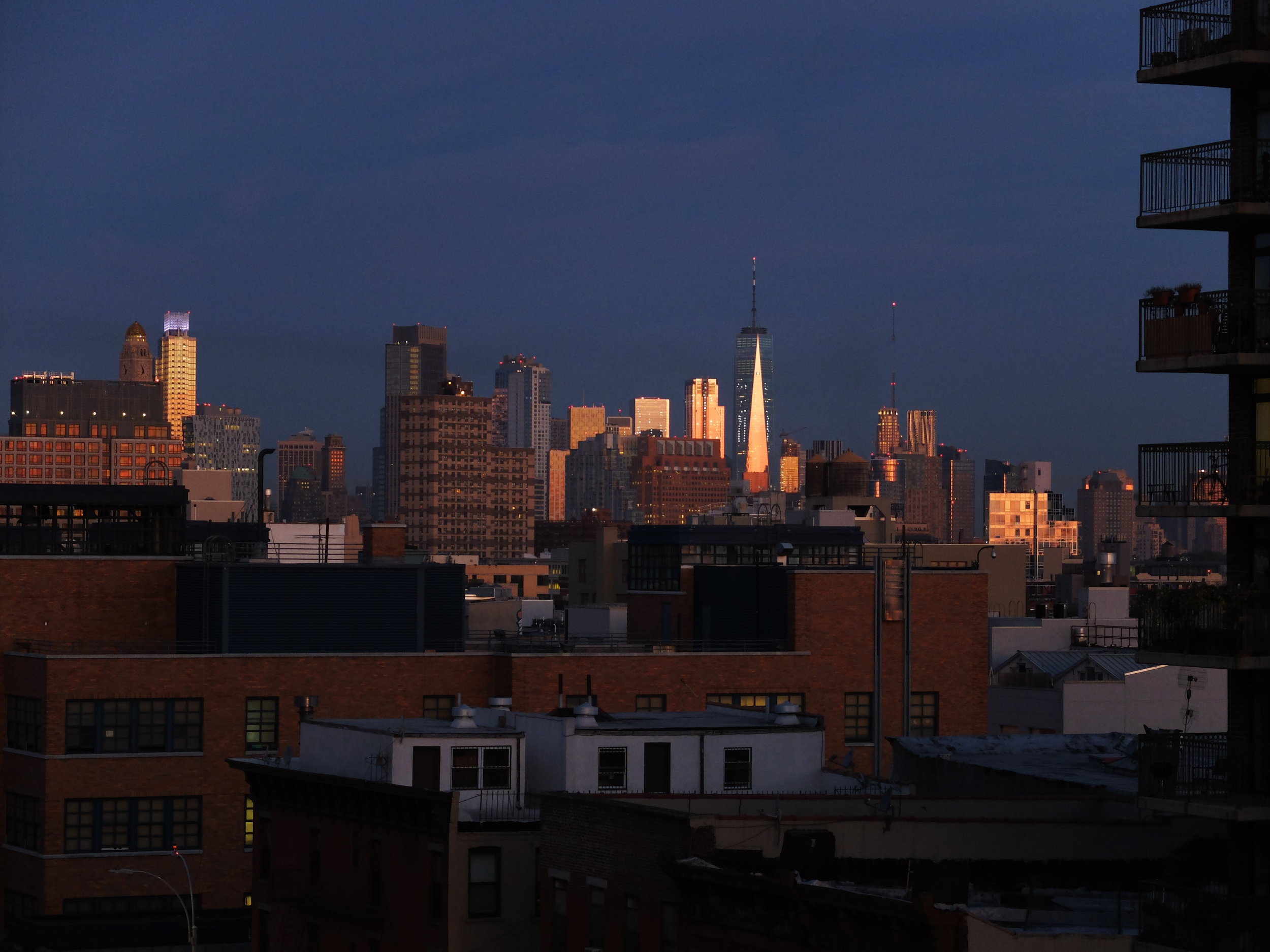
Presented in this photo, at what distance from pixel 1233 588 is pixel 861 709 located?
54.4 m

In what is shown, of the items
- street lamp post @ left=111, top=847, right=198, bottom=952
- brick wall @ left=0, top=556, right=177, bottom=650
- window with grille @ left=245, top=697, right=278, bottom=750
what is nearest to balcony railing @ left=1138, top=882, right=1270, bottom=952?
street lamp post @ left=111, top=847, right=198, bottom=952

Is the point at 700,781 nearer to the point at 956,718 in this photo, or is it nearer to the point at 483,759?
the point at 483,759

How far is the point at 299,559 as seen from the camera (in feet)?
454

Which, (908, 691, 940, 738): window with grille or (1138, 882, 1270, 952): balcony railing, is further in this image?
(908, 691, 940, 738): window with grille

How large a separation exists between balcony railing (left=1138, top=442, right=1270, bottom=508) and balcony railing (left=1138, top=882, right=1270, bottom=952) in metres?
6.84

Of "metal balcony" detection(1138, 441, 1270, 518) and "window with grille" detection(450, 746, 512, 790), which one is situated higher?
"metal balcony" detection(1138, 441, 1270, 518)

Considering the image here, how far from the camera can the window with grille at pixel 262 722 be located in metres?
82.8

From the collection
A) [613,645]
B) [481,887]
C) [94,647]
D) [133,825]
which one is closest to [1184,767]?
[481,887]

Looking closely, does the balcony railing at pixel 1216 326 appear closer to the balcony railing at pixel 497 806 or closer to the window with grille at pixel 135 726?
the balcony railing at pixel 497 806

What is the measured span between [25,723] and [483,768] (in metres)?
33.2

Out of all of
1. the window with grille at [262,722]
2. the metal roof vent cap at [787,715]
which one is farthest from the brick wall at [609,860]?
the window with grille at [262,722]

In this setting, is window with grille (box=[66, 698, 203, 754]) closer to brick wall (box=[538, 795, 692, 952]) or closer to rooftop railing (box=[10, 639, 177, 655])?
rooftop railing (box=[10, 639, 177, 655])

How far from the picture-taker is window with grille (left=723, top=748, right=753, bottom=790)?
58062 millimetres

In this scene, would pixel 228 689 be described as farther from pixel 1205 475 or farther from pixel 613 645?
pixel 1205 475
